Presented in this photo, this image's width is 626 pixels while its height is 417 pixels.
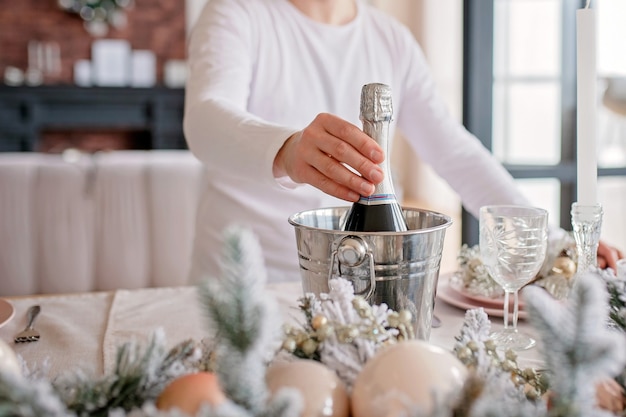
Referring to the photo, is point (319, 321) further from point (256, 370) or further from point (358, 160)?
point (358, 160)

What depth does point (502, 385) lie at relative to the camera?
14.3 inches

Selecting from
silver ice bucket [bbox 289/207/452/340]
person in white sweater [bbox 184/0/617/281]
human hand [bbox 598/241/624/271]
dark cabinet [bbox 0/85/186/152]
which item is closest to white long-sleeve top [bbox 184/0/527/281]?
person in white sweater [bbox 184/0/617/281]

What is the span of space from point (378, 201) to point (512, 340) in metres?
0.21

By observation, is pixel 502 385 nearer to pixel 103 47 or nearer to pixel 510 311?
pixel 510 311

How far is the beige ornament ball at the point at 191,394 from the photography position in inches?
12.6

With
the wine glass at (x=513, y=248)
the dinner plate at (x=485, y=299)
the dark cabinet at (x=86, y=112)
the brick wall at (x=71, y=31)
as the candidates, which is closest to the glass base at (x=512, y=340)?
the wine glass at (x=513, y=248)

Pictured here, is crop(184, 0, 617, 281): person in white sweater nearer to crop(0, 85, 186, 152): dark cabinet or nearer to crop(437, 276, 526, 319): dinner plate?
crop(437, 276, 526, 319): dinner plate

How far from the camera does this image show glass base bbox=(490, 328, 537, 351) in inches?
27.6

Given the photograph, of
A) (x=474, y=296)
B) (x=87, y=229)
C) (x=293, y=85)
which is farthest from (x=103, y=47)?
(x=474, y=296)

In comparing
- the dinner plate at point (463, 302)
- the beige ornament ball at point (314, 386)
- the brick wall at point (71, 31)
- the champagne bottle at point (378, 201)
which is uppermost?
the brick wall at point (71, 31)

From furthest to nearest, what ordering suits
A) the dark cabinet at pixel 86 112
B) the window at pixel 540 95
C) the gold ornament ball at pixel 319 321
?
1. the dark cabinet at pixel 86 112
2. the window at pixel 540 95
3. the gold ornament ball at pixel 319 321

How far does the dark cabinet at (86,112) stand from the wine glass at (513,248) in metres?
5.50

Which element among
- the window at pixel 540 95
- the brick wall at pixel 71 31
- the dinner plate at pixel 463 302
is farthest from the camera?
the brick wall at pixel 71 31

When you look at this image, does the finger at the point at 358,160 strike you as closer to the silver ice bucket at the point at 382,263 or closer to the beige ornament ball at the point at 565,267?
the silver ice bucket at the point at 382,263
